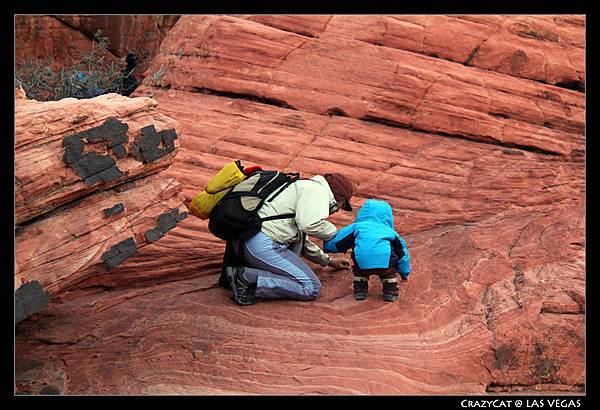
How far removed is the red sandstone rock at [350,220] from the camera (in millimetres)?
6637

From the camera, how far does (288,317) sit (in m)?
7.06

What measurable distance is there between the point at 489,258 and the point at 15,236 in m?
4.33

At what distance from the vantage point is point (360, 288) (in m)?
7.34

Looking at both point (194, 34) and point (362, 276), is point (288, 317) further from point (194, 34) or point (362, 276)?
point (194, 34)

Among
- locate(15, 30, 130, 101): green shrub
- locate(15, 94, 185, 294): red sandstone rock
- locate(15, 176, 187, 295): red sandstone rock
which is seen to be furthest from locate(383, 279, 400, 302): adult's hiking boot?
locate(15, 30, 130, 101): green shrub

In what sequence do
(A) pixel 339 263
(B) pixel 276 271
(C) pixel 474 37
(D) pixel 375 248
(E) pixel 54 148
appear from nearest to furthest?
(E) pixel 54 148 < (D) pixel 375 248 < (B) pixel 276 271 < (A) pixel 339 263 < (C) pixel 474 37

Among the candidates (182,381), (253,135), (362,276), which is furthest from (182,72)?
(182,381)

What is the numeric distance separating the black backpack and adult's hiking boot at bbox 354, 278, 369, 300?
83 cm

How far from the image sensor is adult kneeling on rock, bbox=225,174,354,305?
23.7 ft

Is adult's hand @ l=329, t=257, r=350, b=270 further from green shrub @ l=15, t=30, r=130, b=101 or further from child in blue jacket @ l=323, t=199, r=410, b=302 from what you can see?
green shrub @ l=15, t=30, r=130, b=101

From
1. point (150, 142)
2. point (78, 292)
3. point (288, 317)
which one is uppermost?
point (150, 142)

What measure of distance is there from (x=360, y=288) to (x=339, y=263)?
0.62 metres

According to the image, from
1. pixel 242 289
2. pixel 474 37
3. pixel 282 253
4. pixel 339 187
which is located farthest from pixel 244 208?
pixel 474 37

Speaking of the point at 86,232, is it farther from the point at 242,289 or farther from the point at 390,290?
the point at 390,290
